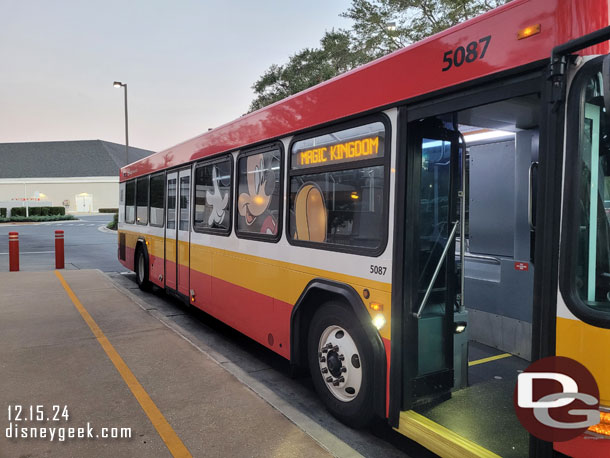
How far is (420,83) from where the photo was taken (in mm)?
3184

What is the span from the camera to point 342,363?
12.6 feet

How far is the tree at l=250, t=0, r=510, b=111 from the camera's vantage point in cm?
1788

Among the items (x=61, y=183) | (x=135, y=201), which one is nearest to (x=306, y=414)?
(x=135, y=201)

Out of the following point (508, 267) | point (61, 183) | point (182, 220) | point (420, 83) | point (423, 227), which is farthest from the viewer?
point (61, 183)

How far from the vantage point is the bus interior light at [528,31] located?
2482 millimetres

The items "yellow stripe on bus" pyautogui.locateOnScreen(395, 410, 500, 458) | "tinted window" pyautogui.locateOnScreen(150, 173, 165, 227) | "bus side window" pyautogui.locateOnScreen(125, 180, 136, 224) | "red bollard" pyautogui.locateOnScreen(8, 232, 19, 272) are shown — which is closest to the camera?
"yellow stripe on bus" pyautogui.locateOnScreen(395, 410, 500, 458)

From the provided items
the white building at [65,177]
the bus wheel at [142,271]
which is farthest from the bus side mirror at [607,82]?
the white building at [65,177]

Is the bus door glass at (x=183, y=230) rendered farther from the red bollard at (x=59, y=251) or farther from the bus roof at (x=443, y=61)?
the red bollard at (x=59, y=251)

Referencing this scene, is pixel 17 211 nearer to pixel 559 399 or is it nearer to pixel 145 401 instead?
pixel 145 401

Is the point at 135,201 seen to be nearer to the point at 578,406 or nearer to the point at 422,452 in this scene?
the point at 422,452

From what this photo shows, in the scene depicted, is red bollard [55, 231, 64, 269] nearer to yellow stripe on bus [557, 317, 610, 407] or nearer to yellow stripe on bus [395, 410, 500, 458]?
A: yellow stripe on bus [395, 410, 500, 458]

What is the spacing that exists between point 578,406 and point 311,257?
237 cm

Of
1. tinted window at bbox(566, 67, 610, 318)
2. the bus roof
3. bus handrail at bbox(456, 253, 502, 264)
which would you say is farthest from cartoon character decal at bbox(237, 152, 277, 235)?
tinted window at bbox(566, 67, 610, 318)

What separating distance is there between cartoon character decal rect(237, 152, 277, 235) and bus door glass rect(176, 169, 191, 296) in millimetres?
1932
